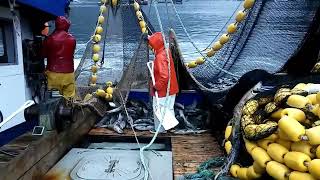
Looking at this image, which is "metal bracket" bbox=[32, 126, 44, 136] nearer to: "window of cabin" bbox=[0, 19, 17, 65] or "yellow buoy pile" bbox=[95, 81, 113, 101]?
"yellow buoy pile" bbox=[95, 81, 113, 101]

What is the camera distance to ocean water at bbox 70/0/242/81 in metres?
6.36

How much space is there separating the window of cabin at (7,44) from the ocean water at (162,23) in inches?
50.0

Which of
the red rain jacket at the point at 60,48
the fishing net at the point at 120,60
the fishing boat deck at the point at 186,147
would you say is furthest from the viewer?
the red rain jacket at the point at 60,48

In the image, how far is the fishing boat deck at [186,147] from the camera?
3465 millimetres

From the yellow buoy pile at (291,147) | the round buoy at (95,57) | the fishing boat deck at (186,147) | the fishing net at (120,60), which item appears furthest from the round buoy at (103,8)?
the yellow buoy pile at (291,147)

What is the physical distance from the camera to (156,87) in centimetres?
455

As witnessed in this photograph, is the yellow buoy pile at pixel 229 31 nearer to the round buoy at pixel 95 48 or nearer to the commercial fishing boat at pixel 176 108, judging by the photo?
the commercial fishing boat at pixel 176 108

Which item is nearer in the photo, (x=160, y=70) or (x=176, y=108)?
(x=160, y=70)

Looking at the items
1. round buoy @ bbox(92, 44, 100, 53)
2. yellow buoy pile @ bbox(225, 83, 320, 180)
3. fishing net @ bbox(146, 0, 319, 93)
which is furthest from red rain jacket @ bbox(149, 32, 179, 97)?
yellow buoy pile @ bbox(225, 83, 320, 180)

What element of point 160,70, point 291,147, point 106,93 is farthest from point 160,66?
point 291,147

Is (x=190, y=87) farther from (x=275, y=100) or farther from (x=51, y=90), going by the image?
(x=275, y=100)

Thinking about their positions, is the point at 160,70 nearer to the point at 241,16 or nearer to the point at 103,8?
the point at 241,16

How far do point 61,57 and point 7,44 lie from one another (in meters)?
1.11

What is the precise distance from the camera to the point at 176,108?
18.2 ft
